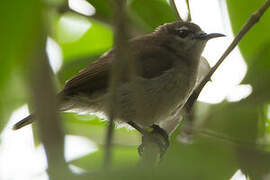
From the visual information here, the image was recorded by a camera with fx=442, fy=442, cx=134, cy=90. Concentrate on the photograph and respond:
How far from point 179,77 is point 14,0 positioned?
3.71 meters

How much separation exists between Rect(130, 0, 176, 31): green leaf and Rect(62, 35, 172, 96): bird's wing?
474 mm

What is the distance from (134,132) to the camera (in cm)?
462

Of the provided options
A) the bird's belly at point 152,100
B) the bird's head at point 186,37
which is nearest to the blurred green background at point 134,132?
the bird's belly at point 152,100

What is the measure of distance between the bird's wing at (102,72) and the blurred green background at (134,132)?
1.09ft

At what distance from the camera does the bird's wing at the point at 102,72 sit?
172 inches

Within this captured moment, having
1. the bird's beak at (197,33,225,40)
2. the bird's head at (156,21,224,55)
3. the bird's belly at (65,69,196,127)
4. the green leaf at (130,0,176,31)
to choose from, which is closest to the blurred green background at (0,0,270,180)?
the green leaf at (130,0,176,31)

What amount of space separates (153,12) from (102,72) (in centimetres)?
95

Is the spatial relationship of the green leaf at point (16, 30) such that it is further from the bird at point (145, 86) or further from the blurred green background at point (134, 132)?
the bird at point (145, 86)

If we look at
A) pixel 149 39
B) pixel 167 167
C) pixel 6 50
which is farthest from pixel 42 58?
pixel 149 39

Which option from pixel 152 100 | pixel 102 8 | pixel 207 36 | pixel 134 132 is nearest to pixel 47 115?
pixel 102 8

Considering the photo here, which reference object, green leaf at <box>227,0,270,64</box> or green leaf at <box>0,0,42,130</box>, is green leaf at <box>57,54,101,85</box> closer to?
green leaf at <box>227,0,270,64</box>

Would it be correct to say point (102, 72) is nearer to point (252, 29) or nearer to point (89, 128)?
point (89, 128)

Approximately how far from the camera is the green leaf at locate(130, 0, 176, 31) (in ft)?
12.0

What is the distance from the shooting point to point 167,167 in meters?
1.32
